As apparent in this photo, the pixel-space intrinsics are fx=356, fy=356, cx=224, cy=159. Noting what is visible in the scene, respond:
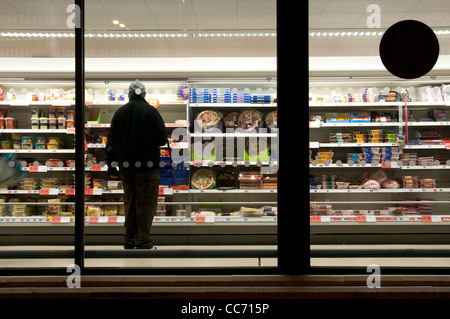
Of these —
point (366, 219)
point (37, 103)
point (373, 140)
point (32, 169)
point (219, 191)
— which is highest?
point (37, 103)

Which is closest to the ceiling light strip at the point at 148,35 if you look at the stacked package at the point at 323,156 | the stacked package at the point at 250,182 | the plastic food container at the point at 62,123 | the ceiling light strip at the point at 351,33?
the ceiling light strip at the point at 351,33

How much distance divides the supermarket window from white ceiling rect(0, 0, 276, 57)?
0.90m

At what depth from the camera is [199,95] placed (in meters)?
4.73

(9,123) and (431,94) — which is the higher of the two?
(431,94)

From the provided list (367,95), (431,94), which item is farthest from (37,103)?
(431,94)

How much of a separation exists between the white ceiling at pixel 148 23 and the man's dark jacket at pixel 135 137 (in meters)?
1.05

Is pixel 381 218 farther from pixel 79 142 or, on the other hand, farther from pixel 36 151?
pixel 36 151

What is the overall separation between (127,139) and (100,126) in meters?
1.36

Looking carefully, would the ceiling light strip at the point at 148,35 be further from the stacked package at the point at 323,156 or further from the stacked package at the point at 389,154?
the stacked package at the point at 389,154

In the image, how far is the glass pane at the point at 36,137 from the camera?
4.52 meters

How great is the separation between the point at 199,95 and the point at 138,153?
156 centimetres

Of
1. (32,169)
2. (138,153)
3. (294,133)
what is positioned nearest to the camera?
(294,133)
